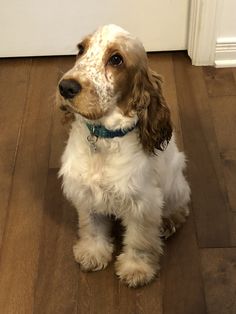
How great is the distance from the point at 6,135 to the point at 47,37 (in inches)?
25.6

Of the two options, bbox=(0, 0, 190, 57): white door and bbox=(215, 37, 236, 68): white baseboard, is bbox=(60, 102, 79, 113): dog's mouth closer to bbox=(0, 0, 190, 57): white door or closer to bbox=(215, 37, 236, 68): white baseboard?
bbox=(0, 0, 190, 57): white door

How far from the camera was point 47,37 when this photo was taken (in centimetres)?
262

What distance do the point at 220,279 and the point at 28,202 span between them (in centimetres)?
84

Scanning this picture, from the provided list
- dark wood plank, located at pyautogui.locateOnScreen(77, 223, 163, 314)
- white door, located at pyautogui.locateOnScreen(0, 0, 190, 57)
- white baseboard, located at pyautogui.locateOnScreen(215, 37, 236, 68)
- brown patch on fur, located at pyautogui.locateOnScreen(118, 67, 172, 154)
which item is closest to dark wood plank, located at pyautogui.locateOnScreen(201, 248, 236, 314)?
dark wood plank, located at pyautogui.locateOnScreen(77, 223, 163, 314)

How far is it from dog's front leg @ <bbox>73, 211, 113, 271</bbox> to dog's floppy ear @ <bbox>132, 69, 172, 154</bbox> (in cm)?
44

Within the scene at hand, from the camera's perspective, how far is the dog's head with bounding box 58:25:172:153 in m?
1.28

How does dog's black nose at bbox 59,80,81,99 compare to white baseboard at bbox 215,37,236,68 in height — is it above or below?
above

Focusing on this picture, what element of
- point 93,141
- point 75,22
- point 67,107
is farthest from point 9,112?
point 67,107

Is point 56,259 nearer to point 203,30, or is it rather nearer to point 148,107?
point 148,107

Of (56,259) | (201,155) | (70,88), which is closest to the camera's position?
(70,88)

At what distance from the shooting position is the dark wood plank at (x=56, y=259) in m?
1.70

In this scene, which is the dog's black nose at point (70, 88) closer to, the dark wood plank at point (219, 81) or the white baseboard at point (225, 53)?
the dark wood plank at point (219, 81)

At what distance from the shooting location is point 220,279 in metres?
1.74

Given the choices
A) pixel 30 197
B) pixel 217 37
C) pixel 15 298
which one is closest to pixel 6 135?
pixel 30 197
